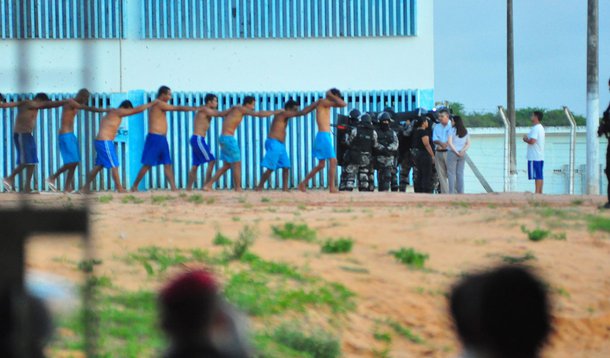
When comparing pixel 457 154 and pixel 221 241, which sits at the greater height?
pixel 457 154

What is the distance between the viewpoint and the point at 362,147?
21.5 meters

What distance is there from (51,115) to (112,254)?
55.0 feet

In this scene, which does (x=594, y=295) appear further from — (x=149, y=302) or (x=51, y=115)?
(x=51, y=115)

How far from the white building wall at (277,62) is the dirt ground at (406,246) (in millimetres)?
13137

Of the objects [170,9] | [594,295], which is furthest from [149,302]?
[170,9]

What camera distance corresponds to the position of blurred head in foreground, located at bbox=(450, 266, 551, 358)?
3084 millimetres

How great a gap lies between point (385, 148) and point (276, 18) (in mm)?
7696

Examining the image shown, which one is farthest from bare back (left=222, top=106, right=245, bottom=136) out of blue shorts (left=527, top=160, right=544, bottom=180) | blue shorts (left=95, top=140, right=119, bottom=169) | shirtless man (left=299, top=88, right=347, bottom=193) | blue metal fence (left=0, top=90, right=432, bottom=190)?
blue metal fence (left=0, top=90, right=432, bottom=190)

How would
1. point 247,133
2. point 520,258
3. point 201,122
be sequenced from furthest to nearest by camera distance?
1. point 247,133
2. point 201,122
3. point 520,258

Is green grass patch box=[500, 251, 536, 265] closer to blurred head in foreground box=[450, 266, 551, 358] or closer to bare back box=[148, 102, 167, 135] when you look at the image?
blurred head in foreground box=[450, 266, 551, 358]

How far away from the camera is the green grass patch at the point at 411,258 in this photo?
10.8m

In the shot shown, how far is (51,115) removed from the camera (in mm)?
26141

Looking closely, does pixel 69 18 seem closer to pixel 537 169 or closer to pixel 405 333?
pixel 537 169

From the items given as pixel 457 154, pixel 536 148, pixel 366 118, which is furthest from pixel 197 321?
pixel 366 118
